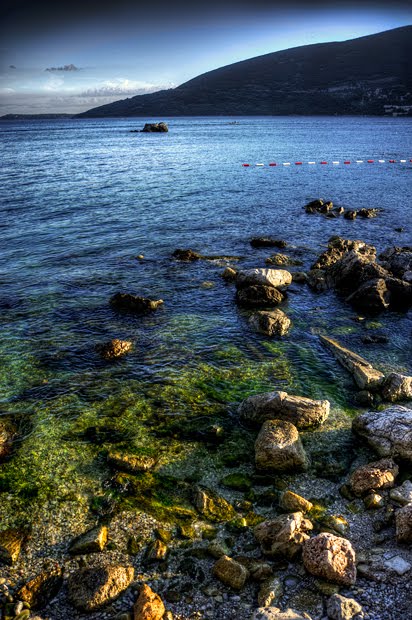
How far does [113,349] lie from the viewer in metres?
17.3

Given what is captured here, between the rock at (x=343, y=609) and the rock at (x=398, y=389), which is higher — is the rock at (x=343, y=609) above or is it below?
above

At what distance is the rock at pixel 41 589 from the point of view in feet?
27.0

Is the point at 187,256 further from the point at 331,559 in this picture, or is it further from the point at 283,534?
the point at 331,559

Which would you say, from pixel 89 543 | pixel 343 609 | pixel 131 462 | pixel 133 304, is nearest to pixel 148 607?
pixel 89 543

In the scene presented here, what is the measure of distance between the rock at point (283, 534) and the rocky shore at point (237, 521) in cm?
2

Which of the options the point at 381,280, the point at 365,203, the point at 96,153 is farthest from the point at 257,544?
the point at 96,153

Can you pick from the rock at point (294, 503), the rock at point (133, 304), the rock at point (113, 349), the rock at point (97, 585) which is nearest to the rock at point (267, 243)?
the rock at point (133, 304)

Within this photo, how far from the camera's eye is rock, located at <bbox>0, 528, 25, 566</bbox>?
9139 mm

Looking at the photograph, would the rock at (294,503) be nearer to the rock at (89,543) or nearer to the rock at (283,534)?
the rock at (283,534)

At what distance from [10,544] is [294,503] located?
249 inches

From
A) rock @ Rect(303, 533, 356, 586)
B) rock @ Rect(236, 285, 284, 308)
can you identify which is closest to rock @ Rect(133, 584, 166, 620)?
rock @ Rect(303, 533, 356, 586)

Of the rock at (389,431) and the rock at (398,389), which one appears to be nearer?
the rock at (389,431)

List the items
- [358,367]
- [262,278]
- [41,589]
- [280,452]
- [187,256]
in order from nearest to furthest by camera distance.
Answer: [41,589], [280,452], [358,367], [262,278], [187,256]

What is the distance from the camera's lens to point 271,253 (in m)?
29.5
